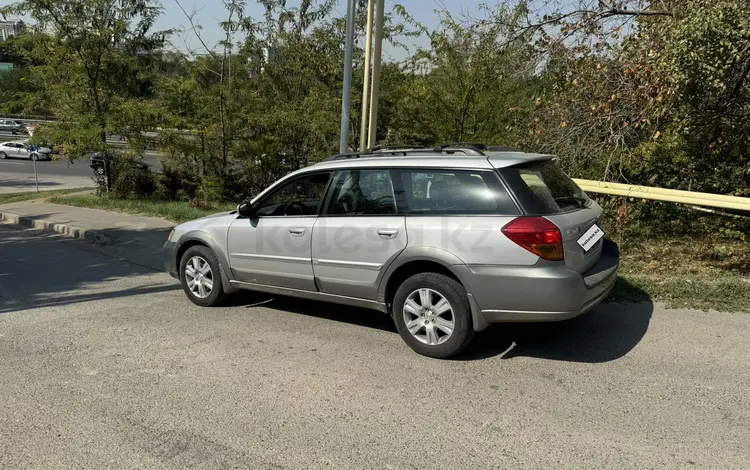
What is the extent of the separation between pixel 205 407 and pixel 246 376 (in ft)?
1.81

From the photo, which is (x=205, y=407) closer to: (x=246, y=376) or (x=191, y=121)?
(x=246, y=376)

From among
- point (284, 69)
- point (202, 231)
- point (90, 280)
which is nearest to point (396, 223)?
point (202, 231)

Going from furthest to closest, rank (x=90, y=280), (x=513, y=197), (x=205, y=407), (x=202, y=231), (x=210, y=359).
Answer: (x=90, y=280) → (x=202, y=231) → (x=210, y=359) → (x=513, y=197) → (x=205, y=407)

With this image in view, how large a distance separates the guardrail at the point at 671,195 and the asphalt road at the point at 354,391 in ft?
4.59

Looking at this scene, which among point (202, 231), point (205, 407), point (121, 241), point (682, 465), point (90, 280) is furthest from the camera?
point (121, 241)

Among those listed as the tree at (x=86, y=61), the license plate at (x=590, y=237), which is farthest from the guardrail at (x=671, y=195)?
the tree at (x=86, y=61)

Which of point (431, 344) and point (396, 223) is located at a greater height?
point (396, 223)

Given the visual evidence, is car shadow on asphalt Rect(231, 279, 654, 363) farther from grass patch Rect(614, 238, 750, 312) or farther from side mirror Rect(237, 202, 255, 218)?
side mirror Rect(237, 202, 255, 218)

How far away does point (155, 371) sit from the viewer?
14.5ft

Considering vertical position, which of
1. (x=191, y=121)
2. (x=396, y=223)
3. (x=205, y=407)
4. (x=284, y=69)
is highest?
(x=284, y=69)

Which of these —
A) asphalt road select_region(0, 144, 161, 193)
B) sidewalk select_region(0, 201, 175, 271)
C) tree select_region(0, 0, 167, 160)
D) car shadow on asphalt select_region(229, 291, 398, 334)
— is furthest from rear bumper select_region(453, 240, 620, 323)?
asphalt road select_region(0, 144, 161, 193)

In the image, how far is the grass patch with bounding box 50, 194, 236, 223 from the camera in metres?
12.3

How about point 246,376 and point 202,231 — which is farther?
point 202,231

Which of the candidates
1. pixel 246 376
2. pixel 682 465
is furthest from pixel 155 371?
pixel 682 465
